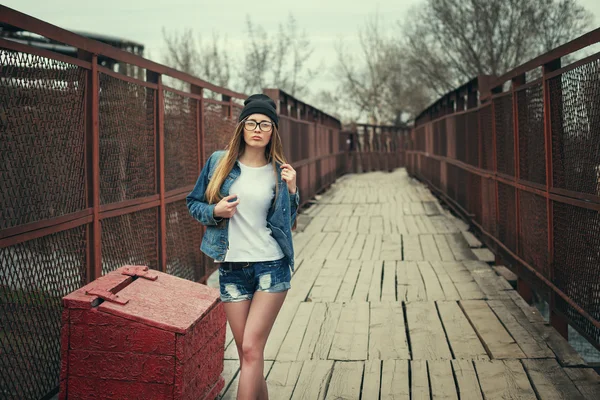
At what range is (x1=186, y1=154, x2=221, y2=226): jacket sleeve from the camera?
3.56m

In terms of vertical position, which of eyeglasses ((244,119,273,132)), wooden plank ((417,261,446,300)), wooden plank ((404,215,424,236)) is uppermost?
eyeglasses ((244,119,273,132))

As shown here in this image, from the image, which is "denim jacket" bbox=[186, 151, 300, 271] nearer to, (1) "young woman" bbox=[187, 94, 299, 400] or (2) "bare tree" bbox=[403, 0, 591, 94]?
(1) "young woman" bbox=[187, 94, 299, 400]

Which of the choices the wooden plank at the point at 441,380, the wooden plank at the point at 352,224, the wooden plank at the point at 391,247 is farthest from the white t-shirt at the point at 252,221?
the wooden plank at the point at 352,224

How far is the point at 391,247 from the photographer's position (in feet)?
35.2

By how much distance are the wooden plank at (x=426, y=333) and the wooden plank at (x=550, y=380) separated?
587 mm

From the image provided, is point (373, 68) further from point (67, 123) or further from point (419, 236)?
point (67, 123)

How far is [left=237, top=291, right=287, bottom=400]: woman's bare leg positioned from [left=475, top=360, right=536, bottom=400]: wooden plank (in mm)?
1514

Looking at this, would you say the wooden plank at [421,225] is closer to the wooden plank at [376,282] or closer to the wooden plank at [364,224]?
the wooden plank at [364,224]

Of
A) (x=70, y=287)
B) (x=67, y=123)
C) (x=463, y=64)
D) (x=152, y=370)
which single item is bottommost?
(x=152, y=370)

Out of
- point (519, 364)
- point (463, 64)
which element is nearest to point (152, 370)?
point (519, 364)

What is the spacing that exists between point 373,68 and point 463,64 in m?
22.1

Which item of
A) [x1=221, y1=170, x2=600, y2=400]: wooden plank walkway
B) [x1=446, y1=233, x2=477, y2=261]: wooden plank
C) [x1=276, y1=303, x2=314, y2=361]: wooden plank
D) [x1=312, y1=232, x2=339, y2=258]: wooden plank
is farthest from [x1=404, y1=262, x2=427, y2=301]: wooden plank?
[x1=312, y1=232, x2=339, y2=258]: wooden plank

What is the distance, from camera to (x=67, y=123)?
3.85 meters

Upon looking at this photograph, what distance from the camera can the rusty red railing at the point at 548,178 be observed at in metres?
4.78
